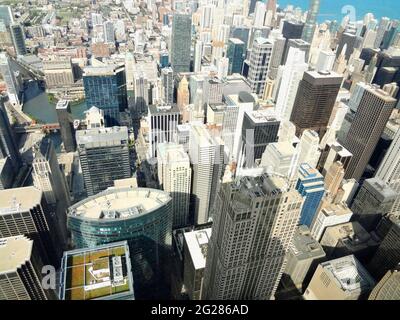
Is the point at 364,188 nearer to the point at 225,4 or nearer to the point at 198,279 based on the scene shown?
the point at 198,279

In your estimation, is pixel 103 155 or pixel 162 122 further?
pixel 162 122

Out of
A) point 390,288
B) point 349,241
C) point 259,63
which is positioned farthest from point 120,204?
point 259,63

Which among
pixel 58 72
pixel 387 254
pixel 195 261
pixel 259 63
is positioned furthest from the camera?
pixel 58 72

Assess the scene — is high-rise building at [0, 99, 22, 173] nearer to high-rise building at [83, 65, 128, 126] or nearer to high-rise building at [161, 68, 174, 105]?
high-rise building at [83, 65, 128, 126]

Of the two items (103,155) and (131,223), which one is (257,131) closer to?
(103,155)

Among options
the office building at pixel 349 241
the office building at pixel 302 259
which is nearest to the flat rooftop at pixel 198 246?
the office building at pixel 302 259

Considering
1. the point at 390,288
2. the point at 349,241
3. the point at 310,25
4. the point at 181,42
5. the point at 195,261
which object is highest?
the point at 310,25
